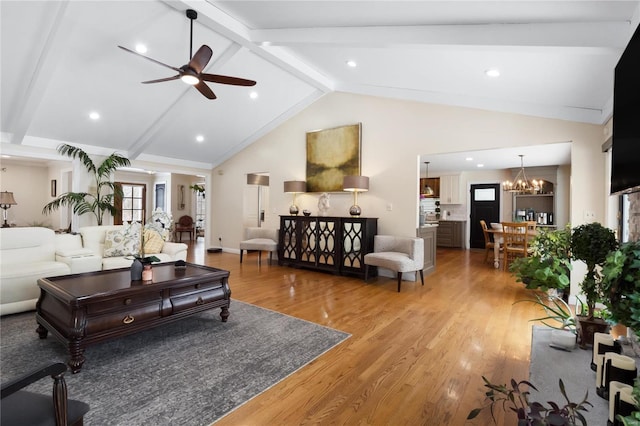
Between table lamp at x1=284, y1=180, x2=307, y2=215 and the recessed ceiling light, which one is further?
table lamp at x1=284, y1=180, x2=307, y2=215

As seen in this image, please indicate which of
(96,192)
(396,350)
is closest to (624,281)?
(396,350)

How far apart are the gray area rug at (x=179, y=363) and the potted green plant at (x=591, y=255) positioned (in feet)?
5.57

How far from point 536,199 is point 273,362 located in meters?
8.56

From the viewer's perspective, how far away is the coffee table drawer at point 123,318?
2242mm

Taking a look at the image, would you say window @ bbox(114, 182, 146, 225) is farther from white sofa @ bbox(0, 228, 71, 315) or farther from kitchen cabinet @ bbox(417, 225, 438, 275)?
kitchen cabinet @ bbox(417, 225, 438, 275)

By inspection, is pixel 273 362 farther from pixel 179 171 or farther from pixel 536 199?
pixel 536 199

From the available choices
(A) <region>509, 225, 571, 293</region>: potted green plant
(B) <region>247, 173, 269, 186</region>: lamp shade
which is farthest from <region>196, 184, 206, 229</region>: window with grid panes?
(A) <region>509, 225, 571, 293</region>: potted green plant

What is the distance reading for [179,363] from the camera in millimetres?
2277

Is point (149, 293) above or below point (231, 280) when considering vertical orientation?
above

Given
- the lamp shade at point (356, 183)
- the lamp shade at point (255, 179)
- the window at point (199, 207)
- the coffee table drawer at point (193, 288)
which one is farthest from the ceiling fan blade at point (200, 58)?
the window at point (199, 207)

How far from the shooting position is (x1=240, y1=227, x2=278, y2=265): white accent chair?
6.16m

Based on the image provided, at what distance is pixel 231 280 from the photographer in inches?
193

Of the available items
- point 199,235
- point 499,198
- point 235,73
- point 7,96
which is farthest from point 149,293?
point 199,235

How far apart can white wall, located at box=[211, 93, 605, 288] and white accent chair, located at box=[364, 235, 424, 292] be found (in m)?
0.27
